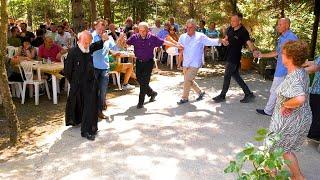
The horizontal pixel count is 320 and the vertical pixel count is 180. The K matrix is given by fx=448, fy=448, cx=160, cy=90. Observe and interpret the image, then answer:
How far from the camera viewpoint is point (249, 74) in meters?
12.9

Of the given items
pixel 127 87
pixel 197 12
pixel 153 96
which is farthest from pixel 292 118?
pixel 197 12

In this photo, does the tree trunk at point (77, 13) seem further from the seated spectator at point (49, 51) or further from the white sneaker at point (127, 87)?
the white sneaker at point (127, 87)

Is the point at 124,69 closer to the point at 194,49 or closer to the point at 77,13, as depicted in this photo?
the point at 77,13

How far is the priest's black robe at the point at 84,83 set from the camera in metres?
6.81

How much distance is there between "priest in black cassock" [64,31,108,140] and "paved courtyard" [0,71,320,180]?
0.25 meters

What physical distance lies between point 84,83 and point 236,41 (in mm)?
3146

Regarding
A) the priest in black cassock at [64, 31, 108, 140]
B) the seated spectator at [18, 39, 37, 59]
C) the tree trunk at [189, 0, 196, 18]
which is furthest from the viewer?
the tree trunk at [189, 0, 196, 18]

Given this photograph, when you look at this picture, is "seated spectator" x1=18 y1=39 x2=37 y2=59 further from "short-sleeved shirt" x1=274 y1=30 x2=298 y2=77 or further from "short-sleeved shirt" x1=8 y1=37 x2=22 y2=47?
"short-sleeved shirt" x1=274 y1=30 x2=298 y2=77

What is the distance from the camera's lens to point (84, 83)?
22.7 feet

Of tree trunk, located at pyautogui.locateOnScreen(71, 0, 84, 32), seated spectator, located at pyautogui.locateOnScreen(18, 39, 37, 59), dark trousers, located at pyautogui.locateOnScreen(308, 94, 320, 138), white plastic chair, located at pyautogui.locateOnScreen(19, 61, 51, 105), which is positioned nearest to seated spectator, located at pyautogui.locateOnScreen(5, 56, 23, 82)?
white plastic chair, located at pyautogui.locateOnScreen(19, 61, 51, 105)

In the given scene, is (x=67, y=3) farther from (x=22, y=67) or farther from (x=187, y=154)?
(x=187, y=154)

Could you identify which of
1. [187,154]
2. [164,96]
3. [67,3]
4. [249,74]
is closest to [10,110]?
[187,154]

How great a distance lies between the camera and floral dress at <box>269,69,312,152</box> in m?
4.25

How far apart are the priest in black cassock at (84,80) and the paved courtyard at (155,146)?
0.25m
